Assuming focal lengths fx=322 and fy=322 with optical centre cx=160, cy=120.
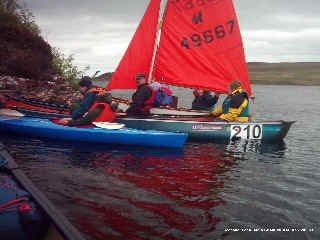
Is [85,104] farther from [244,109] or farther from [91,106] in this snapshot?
[244,109]

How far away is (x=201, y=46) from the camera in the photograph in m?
13.6

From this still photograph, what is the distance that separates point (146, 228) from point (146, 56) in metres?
9.86

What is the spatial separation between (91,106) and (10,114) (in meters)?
2.96

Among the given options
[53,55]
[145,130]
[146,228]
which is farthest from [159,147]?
[53,55]

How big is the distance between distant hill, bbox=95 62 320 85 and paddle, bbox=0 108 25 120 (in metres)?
112

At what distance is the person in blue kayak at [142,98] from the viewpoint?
37.2 feet

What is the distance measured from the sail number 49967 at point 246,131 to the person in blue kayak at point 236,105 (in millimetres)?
331

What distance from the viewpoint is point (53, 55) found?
2244 centimetres

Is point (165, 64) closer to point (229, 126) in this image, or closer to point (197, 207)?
point (229, 126)

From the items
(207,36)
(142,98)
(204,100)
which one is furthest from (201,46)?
(142,98)

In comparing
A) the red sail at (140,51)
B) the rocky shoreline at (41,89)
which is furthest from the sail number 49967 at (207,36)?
the rocky shoreline at (41,89)

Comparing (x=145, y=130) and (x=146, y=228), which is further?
(x=145, y=130)

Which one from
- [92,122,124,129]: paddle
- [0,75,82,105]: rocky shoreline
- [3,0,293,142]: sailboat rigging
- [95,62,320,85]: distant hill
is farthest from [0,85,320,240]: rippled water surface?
[95,62,320,85]: distant hill

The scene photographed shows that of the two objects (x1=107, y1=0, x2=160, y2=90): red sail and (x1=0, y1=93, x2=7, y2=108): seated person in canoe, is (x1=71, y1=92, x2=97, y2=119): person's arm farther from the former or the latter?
(x1=107, y1=0, x2=160, y2=90): red sail
